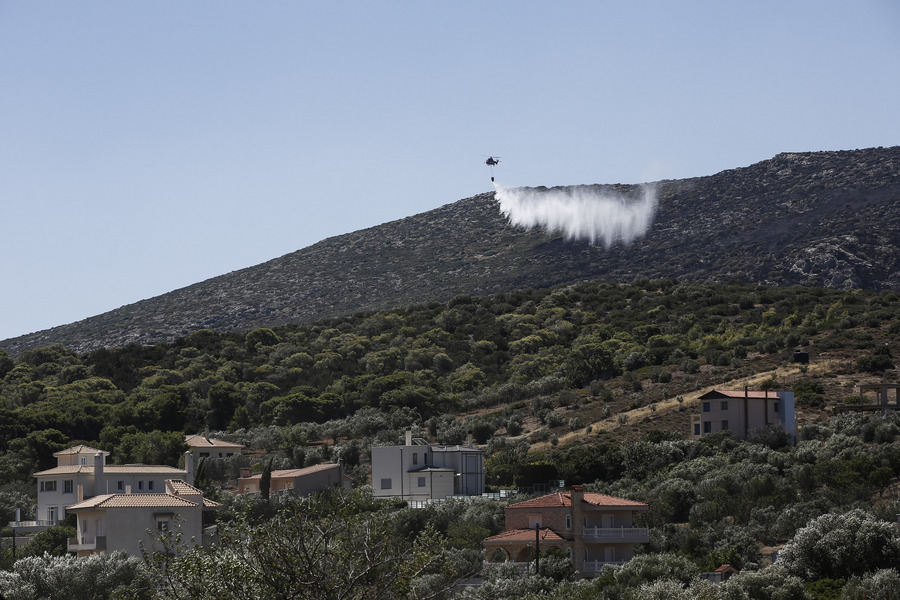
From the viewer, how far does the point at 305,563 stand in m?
27.4

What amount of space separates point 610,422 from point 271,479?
2249 centimetres

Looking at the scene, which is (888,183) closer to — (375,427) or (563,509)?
(375,427)

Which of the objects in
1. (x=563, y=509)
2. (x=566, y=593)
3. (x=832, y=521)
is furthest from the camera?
(x=563, y=509)

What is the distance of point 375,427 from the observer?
326ft

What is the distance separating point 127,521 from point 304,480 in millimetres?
14419

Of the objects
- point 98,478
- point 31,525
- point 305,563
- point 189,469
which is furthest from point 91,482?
point 305,563

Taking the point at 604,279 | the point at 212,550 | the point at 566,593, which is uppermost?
the point at 604,279

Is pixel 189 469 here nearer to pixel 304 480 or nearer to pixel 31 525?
pixel 304 480

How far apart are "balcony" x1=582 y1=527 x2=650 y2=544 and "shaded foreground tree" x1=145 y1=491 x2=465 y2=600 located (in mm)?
32779

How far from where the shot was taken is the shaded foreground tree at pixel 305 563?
26.8 metres

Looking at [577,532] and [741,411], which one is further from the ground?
[741,411]

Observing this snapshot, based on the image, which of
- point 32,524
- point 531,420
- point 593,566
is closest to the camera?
point 593,566

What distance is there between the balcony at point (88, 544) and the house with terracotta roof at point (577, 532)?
18357mm

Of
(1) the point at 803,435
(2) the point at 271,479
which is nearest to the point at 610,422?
(1) the point at 803,435
